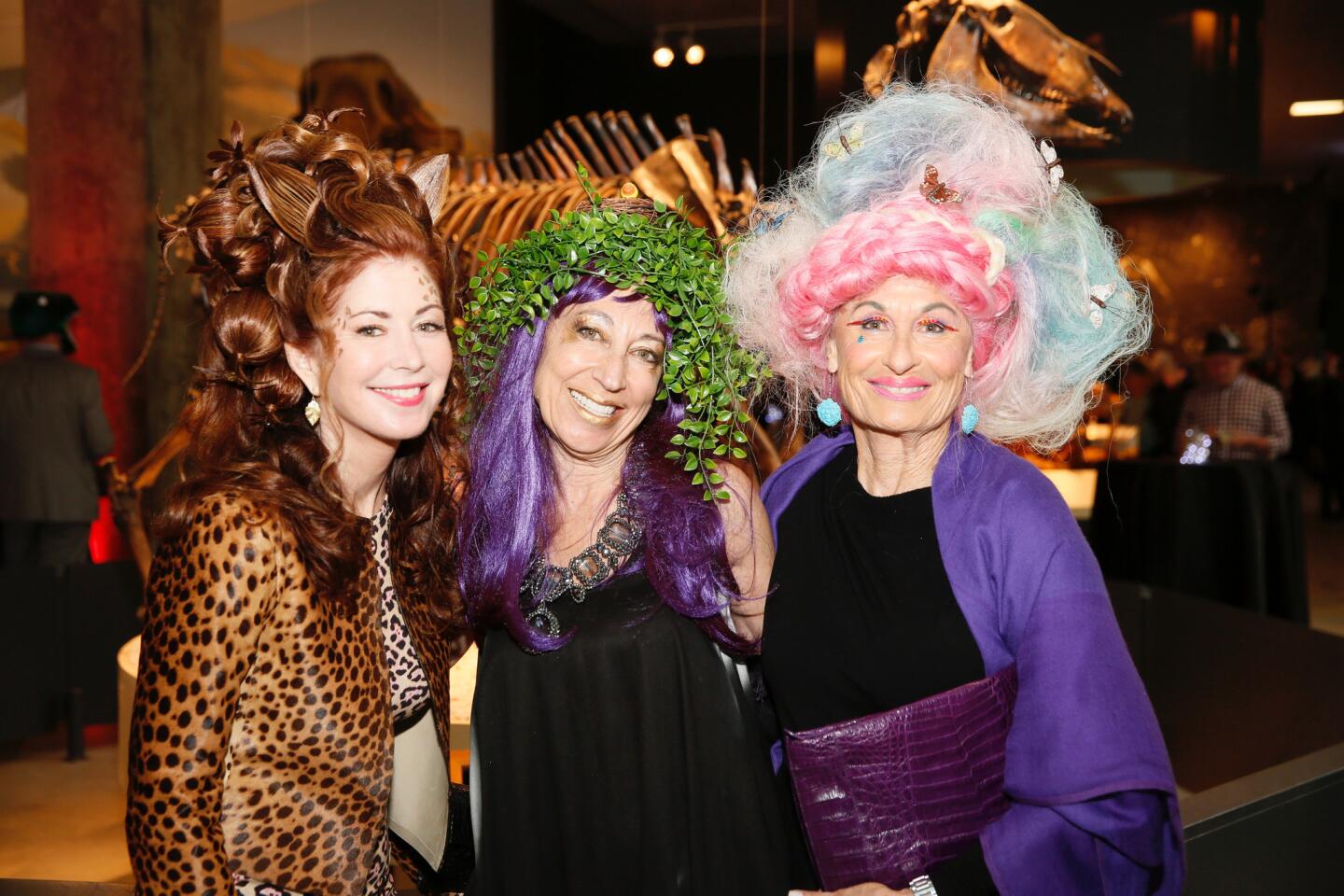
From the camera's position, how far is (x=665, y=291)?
191 centimetres

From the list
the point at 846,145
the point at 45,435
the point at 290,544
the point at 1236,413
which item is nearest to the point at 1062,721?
the point at 846,145

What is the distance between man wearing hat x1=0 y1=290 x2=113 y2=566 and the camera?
5.62 meters

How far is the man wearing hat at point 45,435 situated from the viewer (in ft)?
18.4

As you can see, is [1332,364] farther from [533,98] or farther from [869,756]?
[869,756]

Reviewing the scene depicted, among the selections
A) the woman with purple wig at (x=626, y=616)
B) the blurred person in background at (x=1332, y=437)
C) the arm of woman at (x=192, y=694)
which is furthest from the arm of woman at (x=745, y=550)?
the blurred person in background at (x=1332, y=437)

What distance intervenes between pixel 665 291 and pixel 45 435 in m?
5.04

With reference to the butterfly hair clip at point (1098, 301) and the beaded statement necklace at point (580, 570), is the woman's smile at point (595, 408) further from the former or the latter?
the butterfly hair clip at point (1098, 301)

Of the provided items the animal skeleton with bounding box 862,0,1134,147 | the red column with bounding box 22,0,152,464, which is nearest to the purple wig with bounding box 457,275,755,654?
the animal skeleton with bounding box 862,0,1134,147

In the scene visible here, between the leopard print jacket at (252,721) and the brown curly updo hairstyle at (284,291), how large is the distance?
3.0 inches

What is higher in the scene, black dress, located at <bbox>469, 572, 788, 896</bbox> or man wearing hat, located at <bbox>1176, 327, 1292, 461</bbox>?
man wearing hat, located at <bbox>1176, 327, 1292, 461</bbox>

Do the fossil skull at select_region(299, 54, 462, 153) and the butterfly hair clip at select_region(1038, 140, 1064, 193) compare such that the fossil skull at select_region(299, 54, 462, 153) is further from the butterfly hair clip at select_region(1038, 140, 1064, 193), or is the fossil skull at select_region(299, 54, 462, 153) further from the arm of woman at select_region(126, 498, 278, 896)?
the arm of woman at select_region(126, 498, 278, 896)

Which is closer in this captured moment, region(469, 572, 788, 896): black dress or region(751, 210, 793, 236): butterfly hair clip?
region(469, 572, 788, 896): black dress

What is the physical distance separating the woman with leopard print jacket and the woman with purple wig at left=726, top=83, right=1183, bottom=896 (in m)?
0.70

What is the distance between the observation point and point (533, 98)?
279 inches
